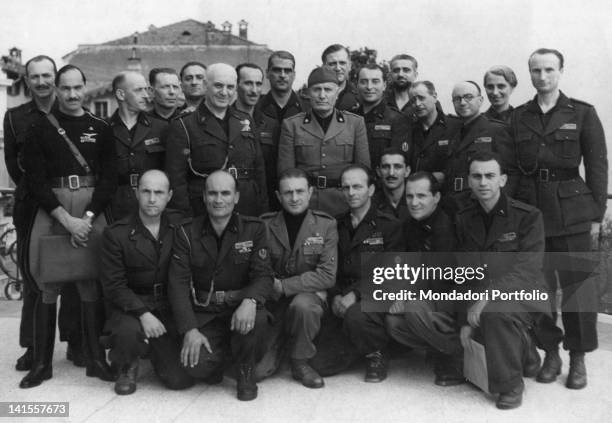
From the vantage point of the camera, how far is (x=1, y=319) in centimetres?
520

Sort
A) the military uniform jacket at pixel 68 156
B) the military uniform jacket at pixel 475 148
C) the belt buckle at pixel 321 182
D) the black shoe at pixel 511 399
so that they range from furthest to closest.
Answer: the belt buckle at pixel 321 182
the military uniform jacket at pixel 475 148
the military uniform jacket at pixel 68 156
the black shoe at pixel 511 399

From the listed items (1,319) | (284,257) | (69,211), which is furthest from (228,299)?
(1,319)

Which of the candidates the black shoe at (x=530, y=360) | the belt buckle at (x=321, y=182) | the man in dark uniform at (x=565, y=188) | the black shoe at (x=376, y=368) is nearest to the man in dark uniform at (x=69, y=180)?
the belt buckle at (x=321, y=182)

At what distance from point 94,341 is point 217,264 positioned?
2.86 feet

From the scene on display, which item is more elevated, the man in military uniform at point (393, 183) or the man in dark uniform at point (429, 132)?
the man in dark uniform at point (429, 132)

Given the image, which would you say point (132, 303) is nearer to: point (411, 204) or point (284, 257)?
point (284, 257)

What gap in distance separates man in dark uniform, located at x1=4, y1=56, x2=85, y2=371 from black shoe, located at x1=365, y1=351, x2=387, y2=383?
5.74 feet

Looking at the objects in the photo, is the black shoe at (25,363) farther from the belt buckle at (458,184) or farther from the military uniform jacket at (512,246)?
the belt buckle at (458,184)

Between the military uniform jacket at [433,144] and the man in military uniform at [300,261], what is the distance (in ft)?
2.86

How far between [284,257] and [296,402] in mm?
884

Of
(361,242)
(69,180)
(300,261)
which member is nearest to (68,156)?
(69,180)

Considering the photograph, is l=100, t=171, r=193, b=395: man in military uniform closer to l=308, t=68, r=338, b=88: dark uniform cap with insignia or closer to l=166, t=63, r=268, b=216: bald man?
l=166, t=63, r=268, b=216: bald man

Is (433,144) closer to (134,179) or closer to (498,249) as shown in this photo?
(498,249)

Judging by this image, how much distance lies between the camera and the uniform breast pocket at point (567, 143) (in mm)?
3947
